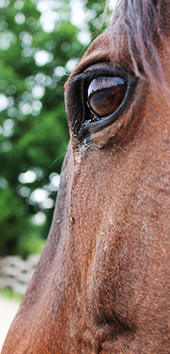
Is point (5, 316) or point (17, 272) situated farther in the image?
point (17, 272)

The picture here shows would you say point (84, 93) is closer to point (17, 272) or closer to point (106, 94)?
point (106, 94)

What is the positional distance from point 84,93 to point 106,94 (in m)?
0.16

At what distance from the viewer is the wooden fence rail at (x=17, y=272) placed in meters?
14.4

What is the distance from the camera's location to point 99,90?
1591 mm

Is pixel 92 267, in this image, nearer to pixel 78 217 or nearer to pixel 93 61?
pixel 78 217

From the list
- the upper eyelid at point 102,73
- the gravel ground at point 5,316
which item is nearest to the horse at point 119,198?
the upper eyelid at point 102,73

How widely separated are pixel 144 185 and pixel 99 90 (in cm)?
45

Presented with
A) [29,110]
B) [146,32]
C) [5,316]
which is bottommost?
[5,316]

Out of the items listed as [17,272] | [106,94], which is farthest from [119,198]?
[17,272]

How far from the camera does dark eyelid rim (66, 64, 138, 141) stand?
4.86 ft

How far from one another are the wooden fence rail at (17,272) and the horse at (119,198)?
12752 mm

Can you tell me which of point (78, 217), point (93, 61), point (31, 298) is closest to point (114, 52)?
point (93, 61)

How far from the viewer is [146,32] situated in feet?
4.74

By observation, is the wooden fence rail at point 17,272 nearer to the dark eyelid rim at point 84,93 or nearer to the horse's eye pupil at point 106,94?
the dark eyelid rim at point 84,93
